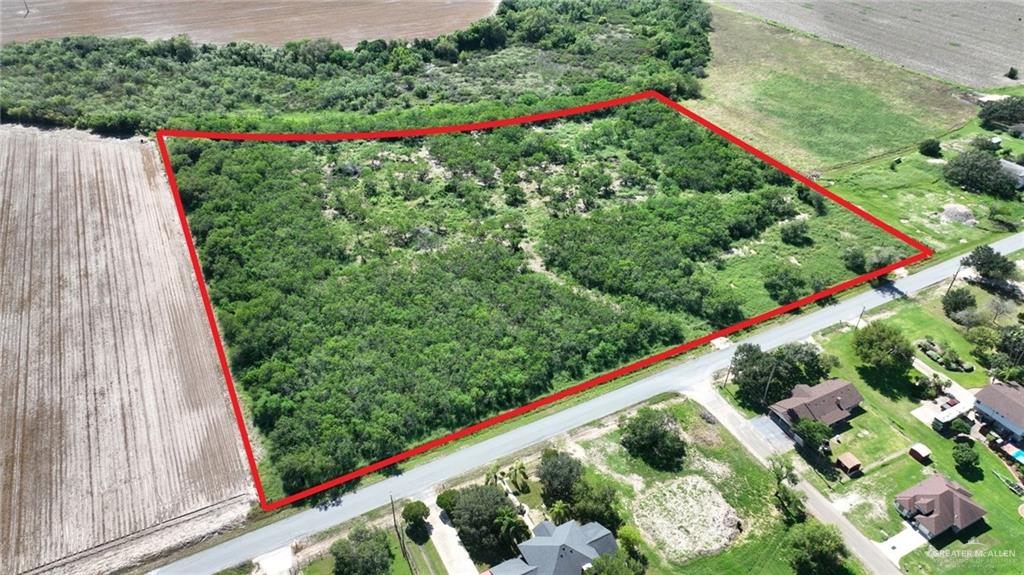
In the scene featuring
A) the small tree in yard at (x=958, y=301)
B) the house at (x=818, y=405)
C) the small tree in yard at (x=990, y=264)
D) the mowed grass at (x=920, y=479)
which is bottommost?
the mowed grass at (x=920, y=479)

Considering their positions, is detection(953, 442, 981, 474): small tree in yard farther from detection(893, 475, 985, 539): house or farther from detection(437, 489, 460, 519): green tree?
detection(437, 489, 460, 519): green tree

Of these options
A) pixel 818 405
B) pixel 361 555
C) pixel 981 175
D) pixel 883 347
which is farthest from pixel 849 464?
pixel 981 175

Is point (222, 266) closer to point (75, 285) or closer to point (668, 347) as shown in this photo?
point (75, 285)

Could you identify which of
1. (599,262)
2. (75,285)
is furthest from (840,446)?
(75,285)

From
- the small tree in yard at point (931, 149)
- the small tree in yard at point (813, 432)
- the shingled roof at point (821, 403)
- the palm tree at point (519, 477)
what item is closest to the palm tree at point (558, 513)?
the palm tree at point (519, 477)

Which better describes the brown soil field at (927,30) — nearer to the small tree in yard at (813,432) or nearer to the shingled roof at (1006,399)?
the shingled roof at (1006,399)

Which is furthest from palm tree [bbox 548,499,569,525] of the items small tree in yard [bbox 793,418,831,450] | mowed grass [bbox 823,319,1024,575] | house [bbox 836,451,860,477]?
house [bbox 836,451,860,477]
